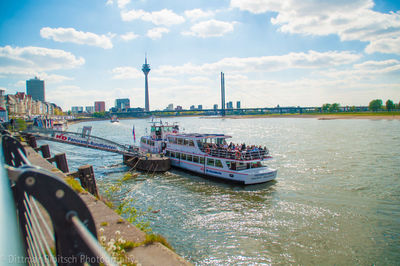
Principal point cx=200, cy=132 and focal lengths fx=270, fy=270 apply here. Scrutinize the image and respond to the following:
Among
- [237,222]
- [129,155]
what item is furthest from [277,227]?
[129,155]

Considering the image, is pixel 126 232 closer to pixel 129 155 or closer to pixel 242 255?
pixel 242 255

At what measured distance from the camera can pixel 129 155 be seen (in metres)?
37.2

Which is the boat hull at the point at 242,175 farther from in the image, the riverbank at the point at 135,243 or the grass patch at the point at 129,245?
the grass patch at the point at 129,245

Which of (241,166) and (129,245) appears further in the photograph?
(241,166)

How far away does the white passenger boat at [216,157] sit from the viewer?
27938mm

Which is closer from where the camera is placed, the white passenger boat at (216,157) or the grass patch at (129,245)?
the grass patch at (129,245)

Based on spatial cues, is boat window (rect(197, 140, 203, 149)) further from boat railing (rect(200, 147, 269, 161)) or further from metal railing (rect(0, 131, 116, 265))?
metal railing (rect(0, 131, 116, 265))

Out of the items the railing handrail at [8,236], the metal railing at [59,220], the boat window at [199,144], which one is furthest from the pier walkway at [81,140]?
the metal railing at [59,220]

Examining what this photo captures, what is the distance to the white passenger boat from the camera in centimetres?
2794

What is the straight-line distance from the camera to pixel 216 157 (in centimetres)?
3025

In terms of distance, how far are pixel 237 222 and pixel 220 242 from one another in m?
3.12

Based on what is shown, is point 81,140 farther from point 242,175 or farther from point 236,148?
point 242,175

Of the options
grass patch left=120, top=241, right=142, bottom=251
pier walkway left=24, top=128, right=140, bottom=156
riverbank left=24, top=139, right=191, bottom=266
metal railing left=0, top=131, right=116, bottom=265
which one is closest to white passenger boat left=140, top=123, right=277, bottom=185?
pier walkway left=24, top=128, right=140, bottom=156

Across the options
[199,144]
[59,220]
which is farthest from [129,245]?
[199,144]
